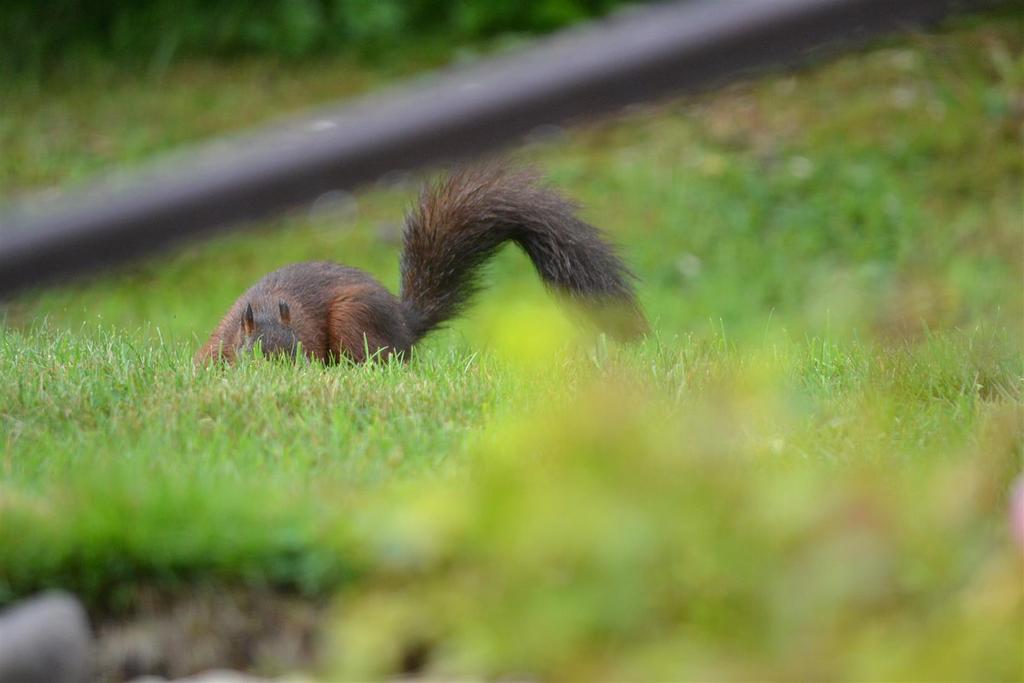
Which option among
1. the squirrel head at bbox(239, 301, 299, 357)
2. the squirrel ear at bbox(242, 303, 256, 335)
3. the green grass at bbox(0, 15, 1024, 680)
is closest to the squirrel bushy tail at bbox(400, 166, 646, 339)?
the green grass at bbox(0, 15, 1024, 680)

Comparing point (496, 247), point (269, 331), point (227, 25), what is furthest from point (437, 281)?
point (227, 25)

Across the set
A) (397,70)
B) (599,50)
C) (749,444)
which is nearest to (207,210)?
(599,50)

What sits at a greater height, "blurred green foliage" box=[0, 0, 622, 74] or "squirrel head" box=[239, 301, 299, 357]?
"blurred green foliage" box=[0, 0, 622, 74]

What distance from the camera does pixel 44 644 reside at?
2.02m

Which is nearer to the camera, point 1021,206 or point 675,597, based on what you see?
point 675,597

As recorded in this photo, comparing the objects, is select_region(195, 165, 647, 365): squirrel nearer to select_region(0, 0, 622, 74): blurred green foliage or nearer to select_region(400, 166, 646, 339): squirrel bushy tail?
select_region(400, 166, 646, 339): squirrel bushy tail

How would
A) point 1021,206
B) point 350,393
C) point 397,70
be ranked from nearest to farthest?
1. point 350,393
2. point 1021,206
3. point 397,70

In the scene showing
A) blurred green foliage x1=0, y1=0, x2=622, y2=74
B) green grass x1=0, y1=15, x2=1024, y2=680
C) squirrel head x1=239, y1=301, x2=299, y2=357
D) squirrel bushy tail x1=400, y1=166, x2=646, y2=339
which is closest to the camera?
green grass x1=0, y1=15, x2=1024, y2=680

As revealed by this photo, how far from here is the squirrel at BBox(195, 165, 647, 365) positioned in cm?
452

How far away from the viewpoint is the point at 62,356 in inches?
143

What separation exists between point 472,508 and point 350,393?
186cm

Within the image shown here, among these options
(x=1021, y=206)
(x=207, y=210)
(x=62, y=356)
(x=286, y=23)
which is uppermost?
(x=286, y=23)

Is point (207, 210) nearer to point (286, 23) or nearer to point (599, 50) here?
point (599, 50)

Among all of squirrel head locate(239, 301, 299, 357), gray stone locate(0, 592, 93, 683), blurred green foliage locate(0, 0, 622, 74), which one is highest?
blurred green foliage locate(0, 0, 622, 74)
